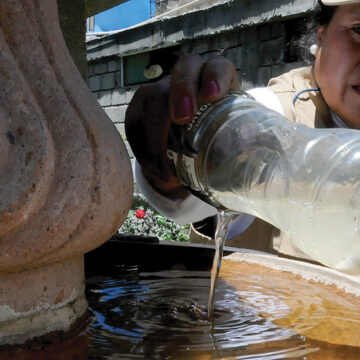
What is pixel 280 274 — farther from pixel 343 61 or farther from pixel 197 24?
pixel 197 24

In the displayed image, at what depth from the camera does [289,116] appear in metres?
2.29

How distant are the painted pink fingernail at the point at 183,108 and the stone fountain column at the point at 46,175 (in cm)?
22

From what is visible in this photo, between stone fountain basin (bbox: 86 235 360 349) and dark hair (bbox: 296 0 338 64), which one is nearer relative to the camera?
stone fountain basin (bbox: 86 235 360 349)

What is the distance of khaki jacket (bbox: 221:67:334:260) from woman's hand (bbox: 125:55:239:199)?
756 mm

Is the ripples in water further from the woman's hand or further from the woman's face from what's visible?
the woman's face

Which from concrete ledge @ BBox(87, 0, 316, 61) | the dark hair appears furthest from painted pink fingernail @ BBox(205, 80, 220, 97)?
concrete ledge @ BBox(87, 0, 316, 61)

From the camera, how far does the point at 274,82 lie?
8.77ft

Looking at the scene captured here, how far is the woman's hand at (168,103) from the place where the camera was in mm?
1161

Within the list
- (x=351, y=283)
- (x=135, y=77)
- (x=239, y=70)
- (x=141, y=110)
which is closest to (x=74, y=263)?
(x=141, y=110)

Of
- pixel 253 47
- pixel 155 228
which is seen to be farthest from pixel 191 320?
pixel 253 47

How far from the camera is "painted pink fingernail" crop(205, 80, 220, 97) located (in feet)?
3.80

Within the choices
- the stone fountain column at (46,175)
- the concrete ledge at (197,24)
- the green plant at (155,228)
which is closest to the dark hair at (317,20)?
the stone fountain column at (46,175)

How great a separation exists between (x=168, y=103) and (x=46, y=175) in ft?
1.86

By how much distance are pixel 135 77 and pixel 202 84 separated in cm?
628
